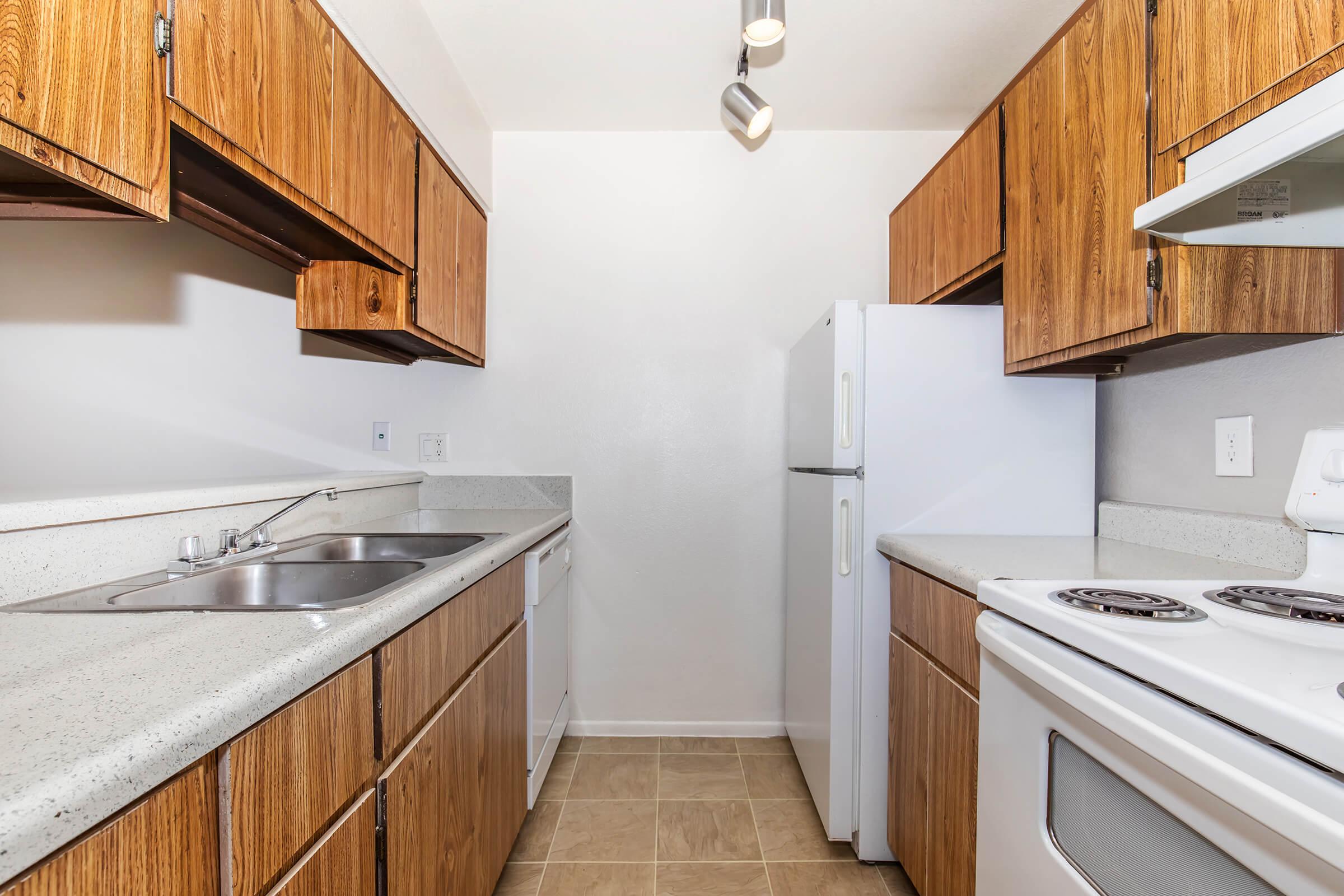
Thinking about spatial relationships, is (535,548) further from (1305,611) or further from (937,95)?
(937,95)

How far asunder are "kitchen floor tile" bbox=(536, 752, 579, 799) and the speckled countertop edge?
1.21m

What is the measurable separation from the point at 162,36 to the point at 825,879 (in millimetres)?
2303

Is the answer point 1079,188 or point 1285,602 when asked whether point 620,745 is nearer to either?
point 1285,602

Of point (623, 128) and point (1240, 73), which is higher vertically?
point (623, 128)

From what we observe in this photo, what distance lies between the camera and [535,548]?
1842 millimetres

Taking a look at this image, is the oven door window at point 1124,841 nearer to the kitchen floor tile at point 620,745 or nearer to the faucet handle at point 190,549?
the faucet handle at point 190,549

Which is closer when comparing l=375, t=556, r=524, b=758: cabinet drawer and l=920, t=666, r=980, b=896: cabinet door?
l=375, t=556, r=524, b=758: cabinet drawer

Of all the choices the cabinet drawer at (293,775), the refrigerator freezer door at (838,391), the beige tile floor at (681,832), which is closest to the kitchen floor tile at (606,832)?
the beige tile floor at (681,832)

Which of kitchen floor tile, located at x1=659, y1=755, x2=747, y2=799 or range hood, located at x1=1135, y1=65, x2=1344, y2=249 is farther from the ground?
range hood, located at x1=1135, y1=65, x2=1344, y2=249

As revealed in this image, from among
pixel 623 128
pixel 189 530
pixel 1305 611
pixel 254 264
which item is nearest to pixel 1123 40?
pixel 1305 611

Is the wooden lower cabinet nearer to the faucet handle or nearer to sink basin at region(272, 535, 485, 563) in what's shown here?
sink basin at region(272, 535, 485, 563)

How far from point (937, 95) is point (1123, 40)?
1146 millimetres

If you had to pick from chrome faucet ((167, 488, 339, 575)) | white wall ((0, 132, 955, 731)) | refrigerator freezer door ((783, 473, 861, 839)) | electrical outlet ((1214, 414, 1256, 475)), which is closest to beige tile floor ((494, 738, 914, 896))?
refrigerator freezer door ((783, 473, 861, 839))

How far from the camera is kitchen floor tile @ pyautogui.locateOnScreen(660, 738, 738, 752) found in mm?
2311
